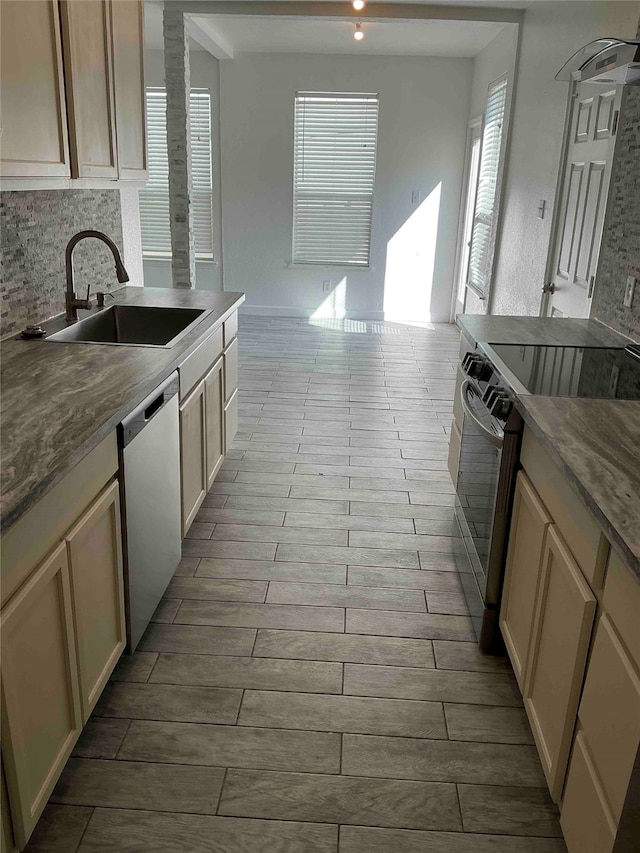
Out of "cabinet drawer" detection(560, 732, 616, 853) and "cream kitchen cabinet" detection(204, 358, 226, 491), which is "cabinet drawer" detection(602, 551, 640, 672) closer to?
"cabinet drawer" detection(560, 732, 616, 853)

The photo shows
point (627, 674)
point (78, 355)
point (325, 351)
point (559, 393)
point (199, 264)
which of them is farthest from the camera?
point (199, 264)

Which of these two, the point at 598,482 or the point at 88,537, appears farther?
the point at 88,537

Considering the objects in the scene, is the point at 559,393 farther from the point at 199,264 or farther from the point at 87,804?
the point at 199,264

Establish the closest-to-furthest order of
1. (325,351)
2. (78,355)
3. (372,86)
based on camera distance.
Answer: (78,355), (325,351), (372,86)

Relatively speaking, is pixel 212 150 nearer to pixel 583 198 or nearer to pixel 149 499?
pixel 583 198

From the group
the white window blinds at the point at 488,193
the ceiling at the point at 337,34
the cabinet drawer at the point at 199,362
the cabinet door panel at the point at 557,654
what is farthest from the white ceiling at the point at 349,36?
the cabinet door panel at the point at 557,654

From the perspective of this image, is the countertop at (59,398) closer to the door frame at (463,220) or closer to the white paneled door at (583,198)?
the white paneled door at (583,198)

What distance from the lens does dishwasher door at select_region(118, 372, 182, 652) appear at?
2.00 meters

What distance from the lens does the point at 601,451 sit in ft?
5.49

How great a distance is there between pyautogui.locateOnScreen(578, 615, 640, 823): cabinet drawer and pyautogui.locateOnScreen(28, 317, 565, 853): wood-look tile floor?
448 millimetres

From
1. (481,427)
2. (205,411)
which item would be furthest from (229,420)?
(481,427)

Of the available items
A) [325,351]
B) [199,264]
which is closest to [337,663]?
[325,351]

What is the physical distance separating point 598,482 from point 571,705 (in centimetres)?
50

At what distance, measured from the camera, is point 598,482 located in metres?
1.49
